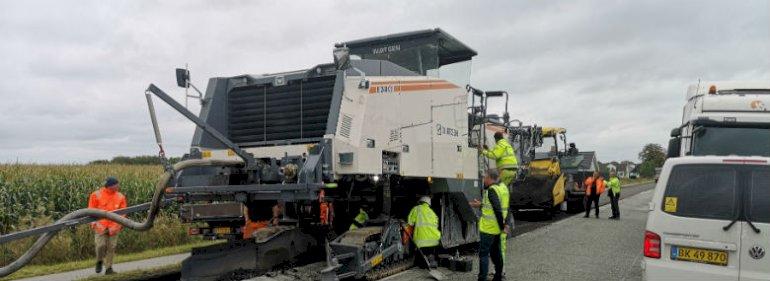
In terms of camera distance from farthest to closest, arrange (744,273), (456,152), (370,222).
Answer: (456,152) < (370,222) < (744,273)

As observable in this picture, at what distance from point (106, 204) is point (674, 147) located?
8224 mm

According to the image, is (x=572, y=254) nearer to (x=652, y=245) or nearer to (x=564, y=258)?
(x=564, y=258)

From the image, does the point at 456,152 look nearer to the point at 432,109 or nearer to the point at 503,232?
the point at 432,109

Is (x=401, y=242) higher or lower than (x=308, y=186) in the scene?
lower

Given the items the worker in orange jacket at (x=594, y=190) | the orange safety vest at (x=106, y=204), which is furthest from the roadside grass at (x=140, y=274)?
the worker in orange jacket at (x=594, y=190)

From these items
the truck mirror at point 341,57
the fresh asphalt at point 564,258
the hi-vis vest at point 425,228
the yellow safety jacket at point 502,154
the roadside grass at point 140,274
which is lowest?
the roadside grass at point 140,274

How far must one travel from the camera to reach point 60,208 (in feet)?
41.9

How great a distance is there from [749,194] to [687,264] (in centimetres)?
77

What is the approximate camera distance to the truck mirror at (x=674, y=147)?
303 inches

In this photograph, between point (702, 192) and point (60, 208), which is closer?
point (702, 192)

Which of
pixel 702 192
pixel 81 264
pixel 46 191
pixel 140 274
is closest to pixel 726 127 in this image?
pixel 702 192

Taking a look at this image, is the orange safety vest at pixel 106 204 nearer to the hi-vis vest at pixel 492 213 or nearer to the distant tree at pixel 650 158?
the hi-vis vest at pixel 492 213

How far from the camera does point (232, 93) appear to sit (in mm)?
8195

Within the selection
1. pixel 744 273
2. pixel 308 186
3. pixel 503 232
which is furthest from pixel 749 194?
pixel 308 186
